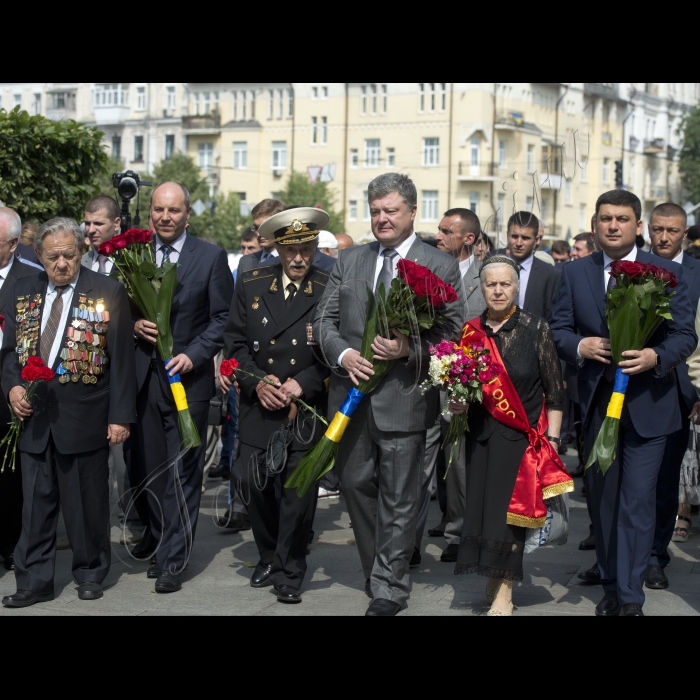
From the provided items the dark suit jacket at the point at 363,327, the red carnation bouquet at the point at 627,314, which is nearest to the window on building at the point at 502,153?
the dark suit jacket at the point at 363,327

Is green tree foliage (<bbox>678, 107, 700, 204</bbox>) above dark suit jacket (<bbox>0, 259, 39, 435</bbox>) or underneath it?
above

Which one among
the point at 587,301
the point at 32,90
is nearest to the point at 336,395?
the point at 587,301

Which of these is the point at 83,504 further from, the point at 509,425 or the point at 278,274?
the point at 509,425

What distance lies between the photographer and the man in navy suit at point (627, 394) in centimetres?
572

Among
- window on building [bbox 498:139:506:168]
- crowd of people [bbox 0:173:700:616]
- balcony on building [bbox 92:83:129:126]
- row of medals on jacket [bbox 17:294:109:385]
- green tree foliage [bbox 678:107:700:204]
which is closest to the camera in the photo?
crowd of people [bbox 0:173:700:616]

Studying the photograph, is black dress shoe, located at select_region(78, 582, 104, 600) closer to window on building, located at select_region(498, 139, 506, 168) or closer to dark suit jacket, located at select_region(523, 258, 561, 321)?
dark suit jacket, located at select_region(523, 258, 561, 321)

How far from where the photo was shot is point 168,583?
630 cm

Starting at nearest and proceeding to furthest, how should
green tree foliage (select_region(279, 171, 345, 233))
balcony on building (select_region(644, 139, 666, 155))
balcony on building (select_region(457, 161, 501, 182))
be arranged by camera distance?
1. green tree foliage (select_region(279, 171, 345, 233))
2. balcony on building (select_region(457, 161, 501, 182))
3. balcony on building (select_region(644, 139, 666, 155))

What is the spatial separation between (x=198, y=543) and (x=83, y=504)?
1551 millimetres

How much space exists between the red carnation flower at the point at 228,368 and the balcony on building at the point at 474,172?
173ft

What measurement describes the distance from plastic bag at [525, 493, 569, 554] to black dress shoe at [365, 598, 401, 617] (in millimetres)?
795

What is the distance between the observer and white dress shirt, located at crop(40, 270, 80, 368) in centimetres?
603

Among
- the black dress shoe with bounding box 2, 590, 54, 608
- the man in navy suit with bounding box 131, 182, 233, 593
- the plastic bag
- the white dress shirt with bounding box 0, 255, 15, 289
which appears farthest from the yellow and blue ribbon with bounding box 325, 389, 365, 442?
the white dress shirt with bounding box 0, 255, 15, 289

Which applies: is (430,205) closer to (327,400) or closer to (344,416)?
(327,400)
